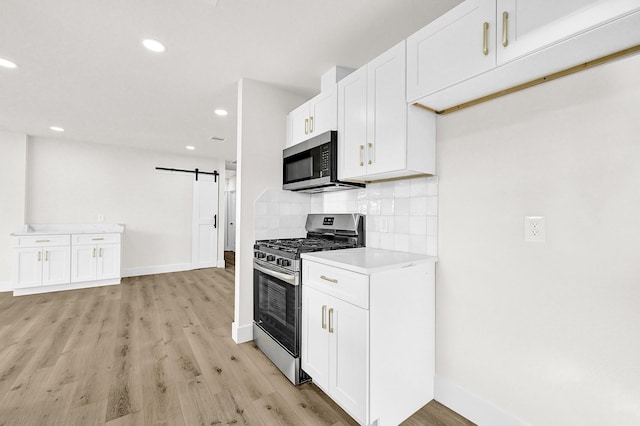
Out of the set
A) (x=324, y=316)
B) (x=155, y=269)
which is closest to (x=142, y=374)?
(x=324, y=316)

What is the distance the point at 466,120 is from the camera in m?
1.76

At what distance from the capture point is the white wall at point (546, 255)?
1201mm

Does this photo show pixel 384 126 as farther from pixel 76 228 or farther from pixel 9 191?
pixel 9 191

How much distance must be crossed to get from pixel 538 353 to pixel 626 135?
3.47 ft

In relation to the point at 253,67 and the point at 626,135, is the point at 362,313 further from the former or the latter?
the point at 253,67

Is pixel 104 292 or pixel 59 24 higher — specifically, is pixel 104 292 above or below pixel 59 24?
below

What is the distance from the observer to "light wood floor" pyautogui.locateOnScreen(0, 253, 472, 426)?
1.70 meters

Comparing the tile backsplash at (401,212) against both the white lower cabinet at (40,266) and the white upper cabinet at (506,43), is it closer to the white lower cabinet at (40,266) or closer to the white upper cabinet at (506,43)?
the white upper cabinet at (506,43)

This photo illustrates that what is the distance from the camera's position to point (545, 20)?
1.13m

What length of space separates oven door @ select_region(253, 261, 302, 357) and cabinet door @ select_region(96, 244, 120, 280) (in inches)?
138

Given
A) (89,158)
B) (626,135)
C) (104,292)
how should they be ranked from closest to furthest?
(626,135) < (104,292) < (89,158)

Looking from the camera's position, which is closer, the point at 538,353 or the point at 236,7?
the point at 538,353

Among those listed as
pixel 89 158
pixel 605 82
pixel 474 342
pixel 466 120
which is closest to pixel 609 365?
pixel 474 342

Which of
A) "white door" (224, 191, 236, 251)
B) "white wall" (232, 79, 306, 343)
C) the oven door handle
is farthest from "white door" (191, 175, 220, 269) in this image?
the oven door handle
